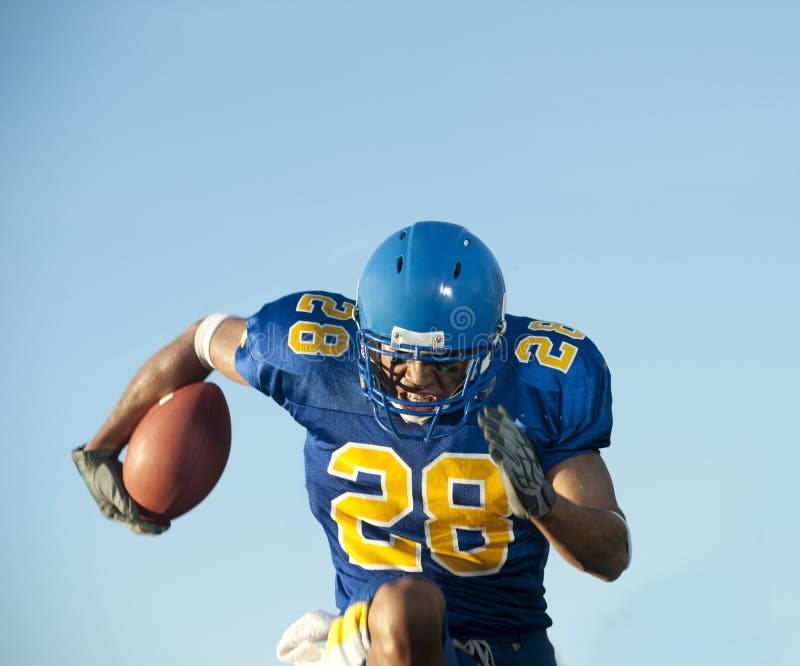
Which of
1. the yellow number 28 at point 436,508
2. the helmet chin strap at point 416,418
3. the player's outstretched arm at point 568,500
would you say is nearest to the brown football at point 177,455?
the yellow number 28 at point 436,508

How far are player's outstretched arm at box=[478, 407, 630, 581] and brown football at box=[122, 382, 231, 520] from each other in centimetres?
160

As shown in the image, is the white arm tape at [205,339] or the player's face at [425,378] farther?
the white arm tape at [205,339]

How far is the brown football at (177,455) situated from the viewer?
5941 mm

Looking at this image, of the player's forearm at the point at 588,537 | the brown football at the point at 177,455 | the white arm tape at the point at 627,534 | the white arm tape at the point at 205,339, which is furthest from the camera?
the white arm tape at the point at 205,339

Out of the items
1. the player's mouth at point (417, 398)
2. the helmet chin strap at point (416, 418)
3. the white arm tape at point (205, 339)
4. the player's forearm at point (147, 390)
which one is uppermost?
the white arm tape at point (205, 339)

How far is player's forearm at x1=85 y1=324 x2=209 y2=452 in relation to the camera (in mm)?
6246

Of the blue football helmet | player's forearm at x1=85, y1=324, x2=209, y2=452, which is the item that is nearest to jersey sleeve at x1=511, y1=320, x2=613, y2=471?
the blue football helmet

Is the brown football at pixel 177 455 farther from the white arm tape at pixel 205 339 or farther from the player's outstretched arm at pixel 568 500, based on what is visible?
the player's outstretched arm at pixel 568 500

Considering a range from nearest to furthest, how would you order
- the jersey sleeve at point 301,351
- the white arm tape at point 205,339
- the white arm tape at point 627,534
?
1. the white arm tape at point 627,534
2. the jersey sleeve at point 301,351
3. the white arm tape at point 205,339

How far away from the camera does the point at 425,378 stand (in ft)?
17.6

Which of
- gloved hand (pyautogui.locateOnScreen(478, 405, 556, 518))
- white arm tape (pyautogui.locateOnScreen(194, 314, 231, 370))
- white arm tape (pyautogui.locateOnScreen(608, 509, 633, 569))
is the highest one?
white arm tape (pyautogui.locateOnScreen(194, 314, 231, 370))

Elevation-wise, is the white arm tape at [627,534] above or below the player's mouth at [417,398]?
below

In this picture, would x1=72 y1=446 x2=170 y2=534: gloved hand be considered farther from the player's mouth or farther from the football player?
the player's mouth

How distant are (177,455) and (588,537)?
78.0 inches
